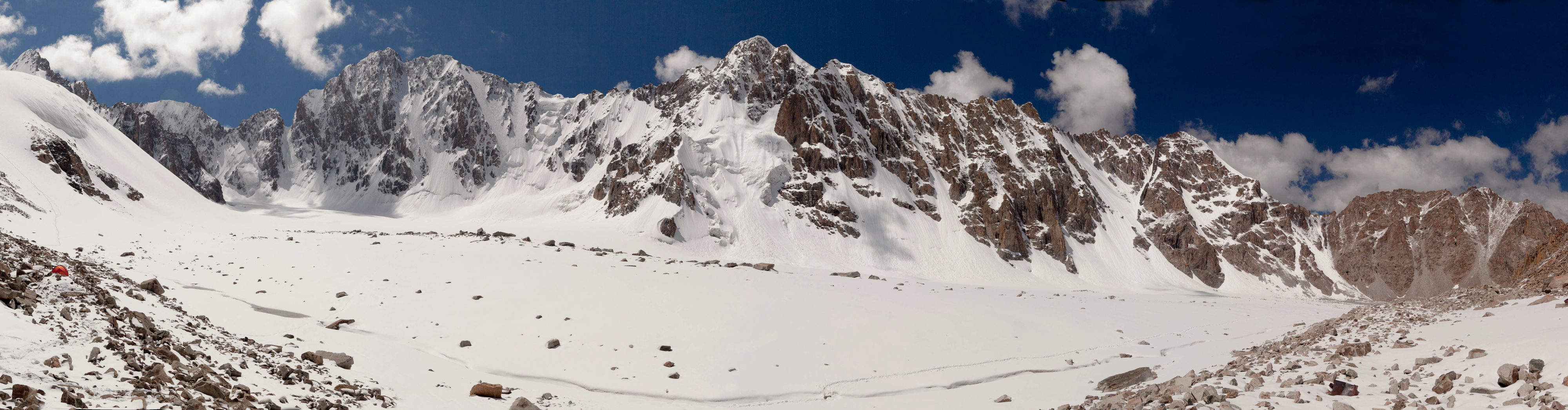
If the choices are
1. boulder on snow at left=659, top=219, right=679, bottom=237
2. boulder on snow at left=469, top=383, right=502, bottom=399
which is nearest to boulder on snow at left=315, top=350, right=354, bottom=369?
boulder on snow at left=469, top=383, right=502, bottom=399

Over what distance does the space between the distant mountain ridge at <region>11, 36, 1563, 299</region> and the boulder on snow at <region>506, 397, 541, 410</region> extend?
66930 millimetres

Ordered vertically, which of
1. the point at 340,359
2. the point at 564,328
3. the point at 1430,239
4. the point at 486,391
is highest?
the point at 1430,239

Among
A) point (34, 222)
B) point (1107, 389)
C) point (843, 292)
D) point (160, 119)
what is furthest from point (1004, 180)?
point (160, 119)

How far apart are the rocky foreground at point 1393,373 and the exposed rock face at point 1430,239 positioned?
174 m

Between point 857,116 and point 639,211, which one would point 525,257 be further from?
point 857,116

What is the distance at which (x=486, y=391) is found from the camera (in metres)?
12.1

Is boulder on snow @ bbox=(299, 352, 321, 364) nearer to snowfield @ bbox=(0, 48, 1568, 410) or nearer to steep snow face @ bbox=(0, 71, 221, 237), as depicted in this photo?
snowfield @ bbox=(0, 48, 1568, 410)

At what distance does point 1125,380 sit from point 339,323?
20847 millimetres

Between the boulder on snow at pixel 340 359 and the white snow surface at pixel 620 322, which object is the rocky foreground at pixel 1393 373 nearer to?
the white snow surface at pixel 620 322

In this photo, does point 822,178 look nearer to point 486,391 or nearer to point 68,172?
point 68,172

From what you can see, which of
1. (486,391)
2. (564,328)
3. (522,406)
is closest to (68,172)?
(564,328)

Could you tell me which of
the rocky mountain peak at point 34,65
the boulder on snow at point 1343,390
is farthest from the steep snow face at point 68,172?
the rocky mountain peak at point 34,65

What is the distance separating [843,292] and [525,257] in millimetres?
14663

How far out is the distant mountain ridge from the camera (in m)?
94.8
